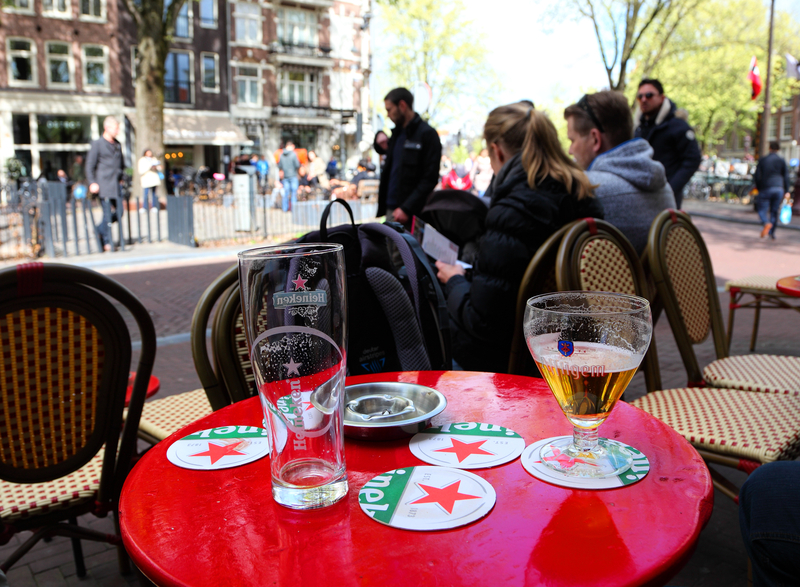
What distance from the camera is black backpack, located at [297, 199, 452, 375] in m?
1.89

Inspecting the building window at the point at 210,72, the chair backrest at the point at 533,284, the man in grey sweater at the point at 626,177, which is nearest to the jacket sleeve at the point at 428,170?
the man in grey sweater at the point at 626,177

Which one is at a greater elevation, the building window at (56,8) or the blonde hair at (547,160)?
the building window at (56,8)

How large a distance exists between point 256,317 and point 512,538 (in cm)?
44

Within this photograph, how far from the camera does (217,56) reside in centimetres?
3134

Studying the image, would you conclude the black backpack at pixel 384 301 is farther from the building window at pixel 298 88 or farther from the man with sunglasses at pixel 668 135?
the building window at pixel 298 88

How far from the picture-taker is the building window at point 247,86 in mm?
32469

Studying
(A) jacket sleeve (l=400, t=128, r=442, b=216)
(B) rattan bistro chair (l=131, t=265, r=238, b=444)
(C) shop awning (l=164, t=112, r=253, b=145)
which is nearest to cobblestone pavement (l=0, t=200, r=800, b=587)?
(B) rattan bistro chair (l=131, t=265, r=238, b=444)

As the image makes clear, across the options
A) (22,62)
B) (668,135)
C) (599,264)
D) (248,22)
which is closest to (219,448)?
(599,264)

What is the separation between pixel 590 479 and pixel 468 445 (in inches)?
8.6

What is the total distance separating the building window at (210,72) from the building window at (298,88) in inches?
160

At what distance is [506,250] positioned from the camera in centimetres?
243

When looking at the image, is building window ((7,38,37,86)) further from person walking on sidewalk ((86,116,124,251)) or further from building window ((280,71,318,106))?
person walking on sidewalk ((86,116,124,251))

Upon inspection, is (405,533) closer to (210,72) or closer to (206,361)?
(206,361)

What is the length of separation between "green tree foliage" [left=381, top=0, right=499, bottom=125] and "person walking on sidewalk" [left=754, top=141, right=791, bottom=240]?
936 inches
